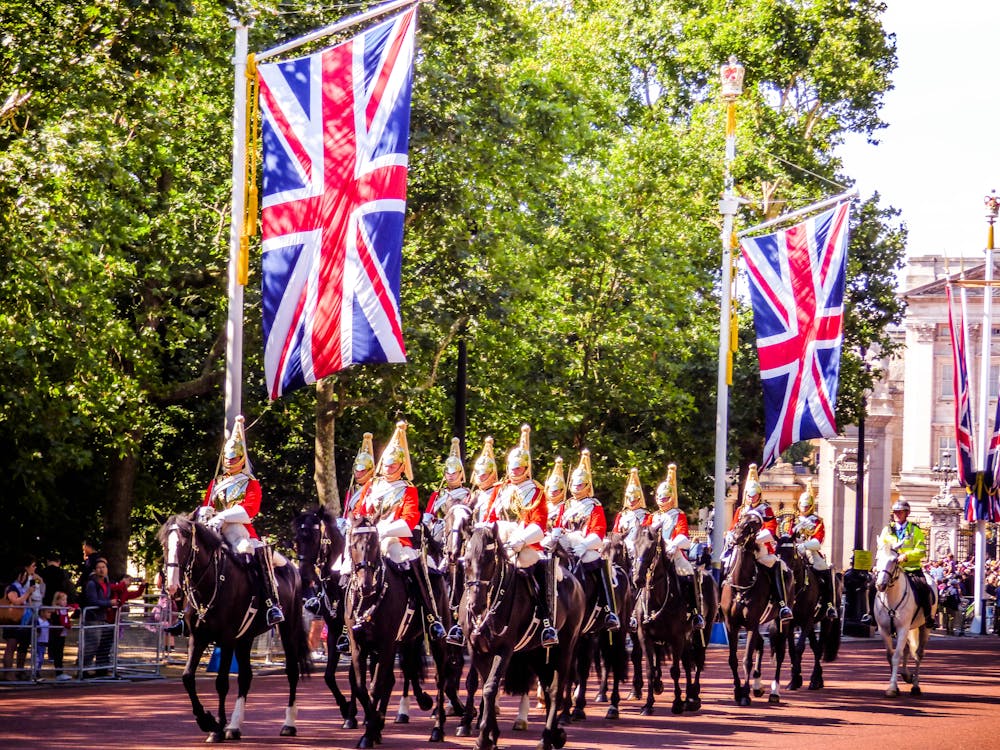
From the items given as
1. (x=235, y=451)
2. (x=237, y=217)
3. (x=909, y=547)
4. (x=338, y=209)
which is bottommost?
(x=909, y=547)

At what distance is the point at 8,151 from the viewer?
21.9 metres

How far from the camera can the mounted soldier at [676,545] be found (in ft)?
68.9

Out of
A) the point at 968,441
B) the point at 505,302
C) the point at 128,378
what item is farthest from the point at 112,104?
the point at 968,441

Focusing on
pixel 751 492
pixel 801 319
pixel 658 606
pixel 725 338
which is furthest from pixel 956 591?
pixel 658 606

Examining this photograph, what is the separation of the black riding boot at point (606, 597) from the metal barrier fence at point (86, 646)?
7.87 m

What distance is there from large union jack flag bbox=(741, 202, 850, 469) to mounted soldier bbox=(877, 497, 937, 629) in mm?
3397

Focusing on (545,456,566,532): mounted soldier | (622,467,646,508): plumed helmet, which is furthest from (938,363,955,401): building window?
(545,456,566,532): mounted soldier

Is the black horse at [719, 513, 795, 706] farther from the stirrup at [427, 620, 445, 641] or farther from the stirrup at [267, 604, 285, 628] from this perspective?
the stirrup at [267, 604, 285, 628]

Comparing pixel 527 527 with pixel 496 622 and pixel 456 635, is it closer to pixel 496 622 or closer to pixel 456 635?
pixel 496 622

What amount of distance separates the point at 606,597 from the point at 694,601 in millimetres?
2116

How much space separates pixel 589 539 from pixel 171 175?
15.3m

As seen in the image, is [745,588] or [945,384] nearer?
[745,588]

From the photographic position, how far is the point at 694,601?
21094 mm

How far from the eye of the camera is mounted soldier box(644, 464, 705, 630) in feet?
68.9
